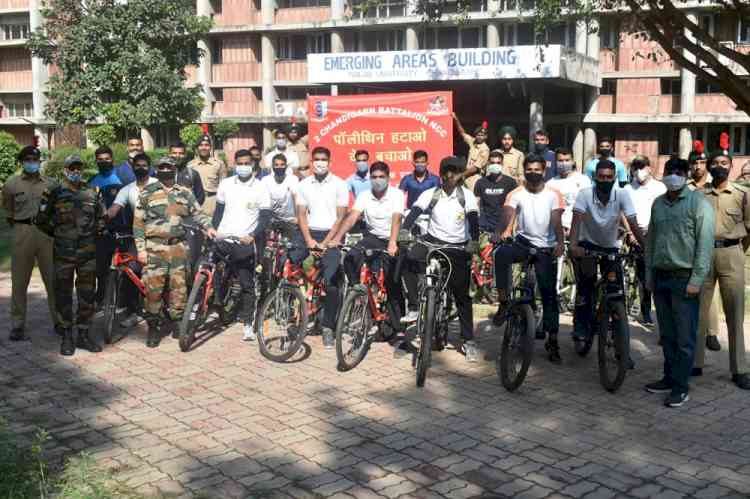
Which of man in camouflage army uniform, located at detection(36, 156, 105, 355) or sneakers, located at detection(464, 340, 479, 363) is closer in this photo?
sneakers, located at detection(464, 340, 479, 363)

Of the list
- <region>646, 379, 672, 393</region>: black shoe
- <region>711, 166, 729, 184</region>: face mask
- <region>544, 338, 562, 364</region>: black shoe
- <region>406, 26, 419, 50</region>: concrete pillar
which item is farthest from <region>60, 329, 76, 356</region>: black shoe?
<region>406, 26, 419, 50</region>: concrete pillar

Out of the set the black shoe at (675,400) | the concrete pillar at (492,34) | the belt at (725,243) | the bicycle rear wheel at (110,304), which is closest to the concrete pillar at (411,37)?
the concrete pillar at (492,34)

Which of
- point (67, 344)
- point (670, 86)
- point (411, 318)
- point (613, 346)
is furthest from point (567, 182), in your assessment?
point (670, 86)

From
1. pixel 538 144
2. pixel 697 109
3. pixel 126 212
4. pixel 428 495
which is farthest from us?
pixel 697 109

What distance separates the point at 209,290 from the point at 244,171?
4.59ft

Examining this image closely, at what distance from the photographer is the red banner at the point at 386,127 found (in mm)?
14508

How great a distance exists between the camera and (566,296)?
11.0 metres

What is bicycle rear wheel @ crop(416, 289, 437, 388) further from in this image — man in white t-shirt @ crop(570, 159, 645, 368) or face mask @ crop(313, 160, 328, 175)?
face mask @ crop(313, 160, 328, 175)

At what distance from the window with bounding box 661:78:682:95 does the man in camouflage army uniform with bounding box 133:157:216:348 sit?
34.4m

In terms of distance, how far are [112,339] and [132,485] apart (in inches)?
163

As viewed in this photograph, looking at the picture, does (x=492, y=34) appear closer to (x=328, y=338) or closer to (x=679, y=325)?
(x=328, y=338)

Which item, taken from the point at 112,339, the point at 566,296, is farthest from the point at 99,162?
the point at 566,296

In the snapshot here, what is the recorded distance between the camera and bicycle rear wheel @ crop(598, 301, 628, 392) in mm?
7309

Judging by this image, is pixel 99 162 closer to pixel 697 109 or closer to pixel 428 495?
pixel 428 495
